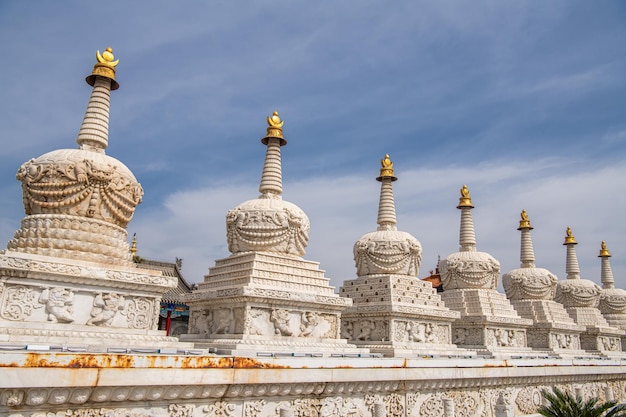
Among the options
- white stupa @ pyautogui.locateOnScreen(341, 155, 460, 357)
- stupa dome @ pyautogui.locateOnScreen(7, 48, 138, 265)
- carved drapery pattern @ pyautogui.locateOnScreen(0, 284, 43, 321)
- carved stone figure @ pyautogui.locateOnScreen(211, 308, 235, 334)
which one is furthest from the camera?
white stupa @ pyautogui.locateOnScreen(341, 155, 460, 357)

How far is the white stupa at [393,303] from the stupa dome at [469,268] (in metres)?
4.86

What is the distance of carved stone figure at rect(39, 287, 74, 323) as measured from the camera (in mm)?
12594

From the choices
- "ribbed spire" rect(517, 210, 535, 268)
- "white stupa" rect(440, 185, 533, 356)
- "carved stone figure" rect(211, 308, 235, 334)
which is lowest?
"carved stone figure" rect(211, 308, 235, 334)

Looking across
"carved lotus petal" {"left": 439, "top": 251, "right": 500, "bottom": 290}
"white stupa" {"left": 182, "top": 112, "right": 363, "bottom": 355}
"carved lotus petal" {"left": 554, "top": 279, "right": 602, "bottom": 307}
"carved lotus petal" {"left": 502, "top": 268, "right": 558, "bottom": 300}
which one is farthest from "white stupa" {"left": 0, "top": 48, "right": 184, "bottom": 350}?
"carved lotus petal" {"left": 554, "top": 279, "right": 602, "bottom": 307}

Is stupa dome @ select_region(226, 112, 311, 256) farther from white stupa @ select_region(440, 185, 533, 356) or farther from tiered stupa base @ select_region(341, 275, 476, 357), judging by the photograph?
white stupa @ select_region(440, 185, 533, 356)

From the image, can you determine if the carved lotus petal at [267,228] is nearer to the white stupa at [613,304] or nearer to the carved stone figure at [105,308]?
the carved stone figure at [105,308]

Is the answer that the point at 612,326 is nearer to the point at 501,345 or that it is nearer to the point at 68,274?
the point at 501,345

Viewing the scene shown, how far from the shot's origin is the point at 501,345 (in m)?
28.6

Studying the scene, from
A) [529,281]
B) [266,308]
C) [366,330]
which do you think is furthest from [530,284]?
[266,308]

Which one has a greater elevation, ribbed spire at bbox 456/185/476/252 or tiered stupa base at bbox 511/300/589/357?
ribbed spire at bbox 456/185/476/252

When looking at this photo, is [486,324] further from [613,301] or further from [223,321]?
[613,301]

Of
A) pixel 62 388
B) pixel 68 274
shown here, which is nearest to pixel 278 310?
pixel 68 274

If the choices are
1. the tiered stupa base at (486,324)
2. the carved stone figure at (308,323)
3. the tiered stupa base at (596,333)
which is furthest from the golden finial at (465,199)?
the carved stone figure at (308,323)

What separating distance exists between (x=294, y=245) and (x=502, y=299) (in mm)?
15550
